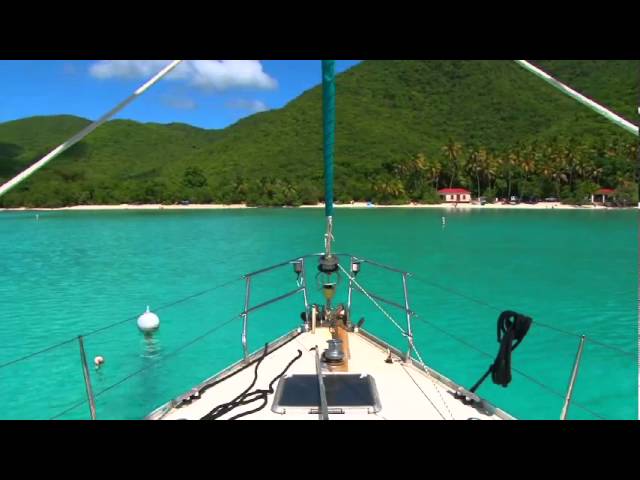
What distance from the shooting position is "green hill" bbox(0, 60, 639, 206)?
270ft

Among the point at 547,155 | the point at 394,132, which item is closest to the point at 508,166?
the point at 547,155

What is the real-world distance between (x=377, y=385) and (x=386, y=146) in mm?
113566

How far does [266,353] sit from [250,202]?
89.2 metres

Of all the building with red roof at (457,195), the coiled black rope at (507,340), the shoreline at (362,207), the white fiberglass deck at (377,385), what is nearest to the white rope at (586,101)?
the coiled black rope at (507,340)

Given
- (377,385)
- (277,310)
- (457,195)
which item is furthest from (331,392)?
(457,195)

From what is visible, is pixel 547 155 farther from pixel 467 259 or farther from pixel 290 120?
pixel 290 120

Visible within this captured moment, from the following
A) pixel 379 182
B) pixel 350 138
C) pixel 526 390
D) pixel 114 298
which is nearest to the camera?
pixel 526 390

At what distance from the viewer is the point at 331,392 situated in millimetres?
4141

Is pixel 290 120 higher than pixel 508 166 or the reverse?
higher

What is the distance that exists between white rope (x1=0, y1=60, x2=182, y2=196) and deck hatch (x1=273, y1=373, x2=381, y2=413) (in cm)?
261

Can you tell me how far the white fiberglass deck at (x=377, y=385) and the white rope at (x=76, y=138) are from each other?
7.99 ft

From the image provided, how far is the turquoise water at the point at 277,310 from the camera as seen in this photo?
9359 mm

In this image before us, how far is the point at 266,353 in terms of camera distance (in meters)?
5.68

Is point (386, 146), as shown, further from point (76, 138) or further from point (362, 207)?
point (76, 138)
